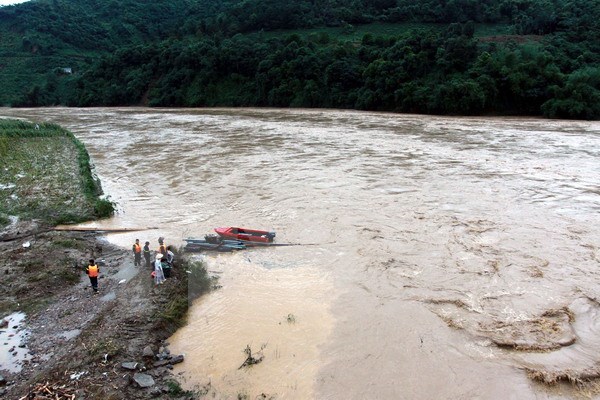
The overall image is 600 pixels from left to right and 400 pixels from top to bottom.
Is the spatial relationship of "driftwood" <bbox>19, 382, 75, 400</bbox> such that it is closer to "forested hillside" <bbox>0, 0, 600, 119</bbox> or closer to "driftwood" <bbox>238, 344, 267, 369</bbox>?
"driftwood" <bbox>238, 344, 267, 369</bbox>

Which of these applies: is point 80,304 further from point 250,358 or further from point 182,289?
point 250,358

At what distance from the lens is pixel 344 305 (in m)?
10.7

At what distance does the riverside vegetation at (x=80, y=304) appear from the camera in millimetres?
7828

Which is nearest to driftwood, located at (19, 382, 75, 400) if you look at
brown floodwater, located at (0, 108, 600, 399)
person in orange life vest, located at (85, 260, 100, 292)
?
brown floodwater, located at (0, 108, 600, 399)

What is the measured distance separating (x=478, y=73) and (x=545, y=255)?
32.6 metres

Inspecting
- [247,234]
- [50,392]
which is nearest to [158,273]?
[247,234]

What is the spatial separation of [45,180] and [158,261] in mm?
13464

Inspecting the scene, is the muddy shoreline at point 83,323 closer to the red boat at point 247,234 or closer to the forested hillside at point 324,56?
the red boat at point 247,234

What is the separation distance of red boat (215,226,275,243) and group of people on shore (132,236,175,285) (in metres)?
1.81

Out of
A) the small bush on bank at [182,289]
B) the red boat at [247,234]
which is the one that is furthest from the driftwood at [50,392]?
the red boat at [247,234]

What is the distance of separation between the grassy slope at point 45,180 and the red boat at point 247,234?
19.1 feet

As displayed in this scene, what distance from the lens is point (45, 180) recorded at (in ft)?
70.3

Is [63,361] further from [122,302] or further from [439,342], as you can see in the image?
[439,342]

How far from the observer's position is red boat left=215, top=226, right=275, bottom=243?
14.1 m
